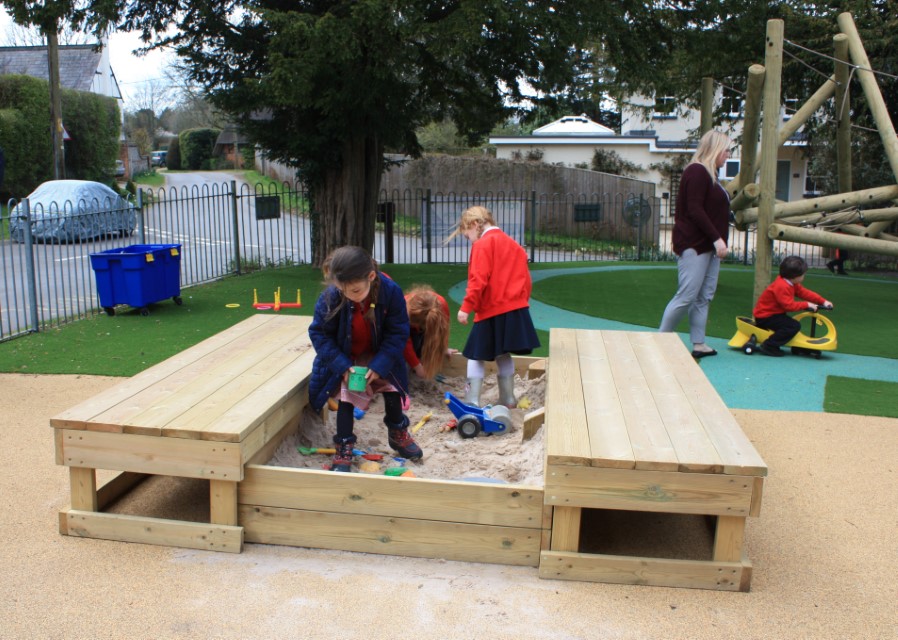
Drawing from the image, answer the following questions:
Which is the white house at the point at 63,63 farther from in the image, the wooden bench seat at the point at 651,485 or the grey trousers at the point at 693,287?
the wooden bench seat at the point at 651,485

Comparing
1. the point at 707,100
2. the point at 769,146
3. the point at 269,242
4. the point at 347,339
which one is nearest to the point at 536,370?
the point at 347,339

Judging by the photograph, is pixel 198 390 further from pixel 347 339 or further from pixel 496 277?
pixel 496 277

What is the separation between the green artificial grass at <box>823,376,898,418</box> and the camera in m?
6.51

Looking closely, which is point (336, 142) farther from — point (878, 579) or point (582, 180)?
point (582, 180)

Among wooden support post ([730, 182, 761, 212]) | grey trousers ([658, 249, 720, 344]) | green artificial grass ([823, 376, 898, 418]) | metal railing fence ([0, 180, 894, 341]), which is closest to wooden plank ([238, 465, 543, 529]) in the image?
green artificial grass ([823, 376, 898, 418])

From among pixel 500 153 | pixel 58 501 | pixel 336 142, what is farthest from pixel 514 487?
pixel 500 153

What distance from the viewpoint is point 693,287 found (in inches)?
305

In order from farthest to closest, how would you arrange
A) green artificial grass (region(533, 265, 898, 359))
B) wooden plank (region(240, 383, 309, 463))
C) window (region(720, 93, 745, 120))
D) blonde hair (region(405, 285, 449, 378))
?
window (region(720, 93, 745, 120)) → green artificial grass (region(533, 265, 898, 359)) → blonde hair (region(405, 285, 449, 378)) → wooden plank (region(240, 383, 309, 463))

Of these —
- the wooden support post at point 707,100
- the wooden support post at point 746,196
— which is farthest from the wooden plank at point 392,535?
Result: the wooden support post at point 707,100

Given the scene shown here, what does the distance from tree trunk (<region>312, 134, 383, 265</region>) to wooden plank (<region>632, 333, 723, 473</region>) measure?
8351 mm

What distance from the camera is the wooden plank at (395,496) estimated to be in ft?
12.6

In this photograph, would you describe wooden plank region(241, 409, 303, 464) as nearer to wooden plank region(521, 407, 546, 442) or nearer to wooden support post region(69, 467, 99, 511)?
wooden support post region(69, 467, 99, 511)

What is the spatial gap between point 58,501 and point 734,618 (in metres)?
3.47

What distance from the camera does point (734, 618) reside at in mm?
3490
